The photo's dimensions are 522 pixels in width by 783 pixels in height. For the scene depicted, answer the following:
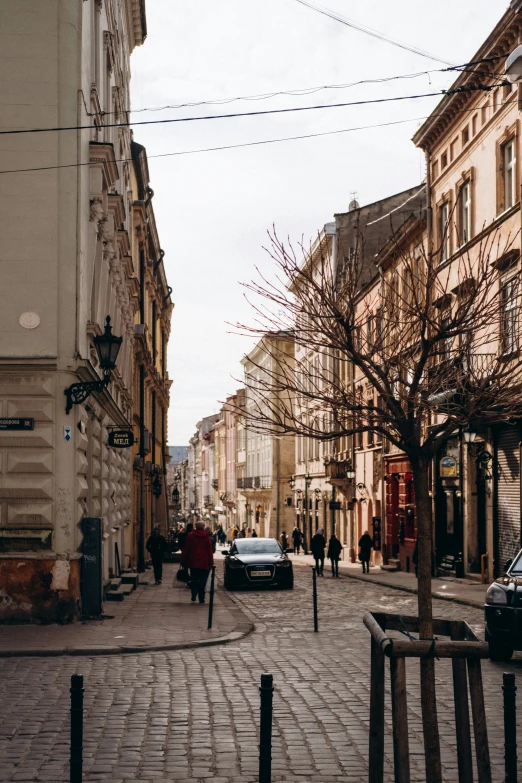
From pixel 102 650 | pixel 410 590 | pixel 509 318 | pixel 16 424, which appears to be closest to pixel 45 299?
pixel 16 424

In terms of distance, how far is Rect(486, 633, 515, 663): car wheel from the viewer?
46.3ft

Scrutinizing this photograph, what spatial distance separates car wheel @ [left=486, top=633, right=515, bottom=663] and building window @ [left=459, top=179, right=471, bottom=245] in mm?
21130

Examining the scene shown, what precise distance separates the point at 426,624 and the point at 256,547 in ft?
79.7

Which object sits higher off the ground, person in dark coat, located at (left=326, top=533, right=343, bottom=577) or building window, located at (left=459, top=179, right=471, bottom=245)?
building window, located at (left=459, top=179, right=471, bottom=245)

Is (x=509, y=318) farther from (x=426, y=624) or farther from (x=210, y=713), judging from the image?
(x=426, y=624)

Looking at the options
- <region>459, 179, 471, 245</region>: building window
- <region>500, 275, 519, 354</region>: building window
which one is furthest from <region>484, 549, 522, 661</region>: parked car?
<region>459, 179, 471, 245</region>: building window

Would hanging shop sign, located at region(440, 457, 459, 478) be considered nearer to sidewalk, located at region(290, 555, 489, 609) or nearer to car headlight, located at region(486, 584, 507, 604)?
sidewalk, located at region(290, 555, 489, 609)

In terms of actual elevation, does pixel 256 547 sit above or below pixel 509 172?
below

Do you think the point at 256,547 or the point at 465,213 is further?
the point at 465,213

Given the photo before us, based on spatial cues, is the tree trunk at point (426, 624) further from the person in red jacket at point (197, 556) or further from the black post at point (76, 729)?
the person in red jacket at point (197, 556)

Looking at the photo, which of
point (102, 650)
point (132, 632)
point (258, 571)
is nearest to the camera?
point (102, 650)

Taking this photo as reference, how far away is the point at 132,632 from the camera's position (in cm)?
1723

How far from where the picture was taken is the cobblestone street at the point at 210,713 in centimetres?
841

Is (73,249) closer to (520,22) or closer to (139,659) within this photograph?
(139,659)
